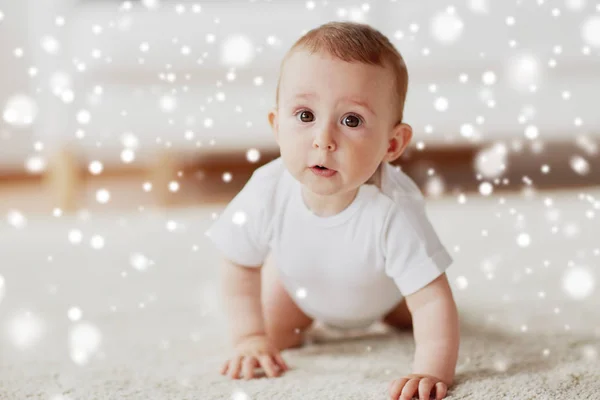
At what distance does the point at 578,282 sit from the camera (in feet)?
4.15

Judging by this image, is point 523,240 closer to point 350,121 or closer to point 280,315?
point 280,315

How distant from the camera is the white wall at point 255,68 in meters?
2.19

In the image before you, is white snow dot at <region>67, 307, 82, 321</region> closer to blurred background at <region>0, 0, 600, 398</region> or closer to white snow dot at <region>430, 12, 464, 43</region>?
blurred background at <region>0, 0, 600, 398</region>

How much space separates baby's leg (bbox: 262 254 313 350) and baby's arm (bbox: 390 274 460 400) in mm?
233

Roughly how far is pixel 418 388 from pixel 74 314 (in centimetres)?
63

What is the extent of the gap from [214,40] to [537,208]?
1102 mm

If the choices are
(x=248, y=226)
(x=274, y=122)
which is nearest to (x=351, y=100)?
(x=274, y=122)

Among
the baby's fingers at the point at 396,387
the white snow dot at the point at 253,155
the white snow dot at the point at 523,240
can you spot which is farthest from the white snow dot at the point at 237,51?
the baby's fingers at the point at 396,387

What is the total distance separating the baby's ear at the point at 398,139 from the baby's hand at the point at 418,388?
0.84ft

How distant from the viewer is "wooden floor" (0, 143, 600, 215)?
2359 mm

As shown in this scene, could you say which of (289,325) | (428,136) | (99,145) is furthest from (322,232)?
(99,145)

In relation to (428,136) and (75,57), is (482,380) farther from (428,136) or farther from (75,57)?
(75,57)

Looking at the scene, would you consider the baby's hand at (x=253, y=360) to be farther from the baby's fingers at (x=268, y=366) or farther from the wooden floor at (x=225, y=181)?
the wooden floor at (x=225, y=181)

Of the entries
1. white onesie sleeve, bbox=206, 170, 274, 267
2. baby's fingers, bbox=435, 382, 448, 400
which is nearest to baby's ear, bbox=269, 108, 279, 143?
white onesie sleeve, bbox=206, 170, 274, 267
